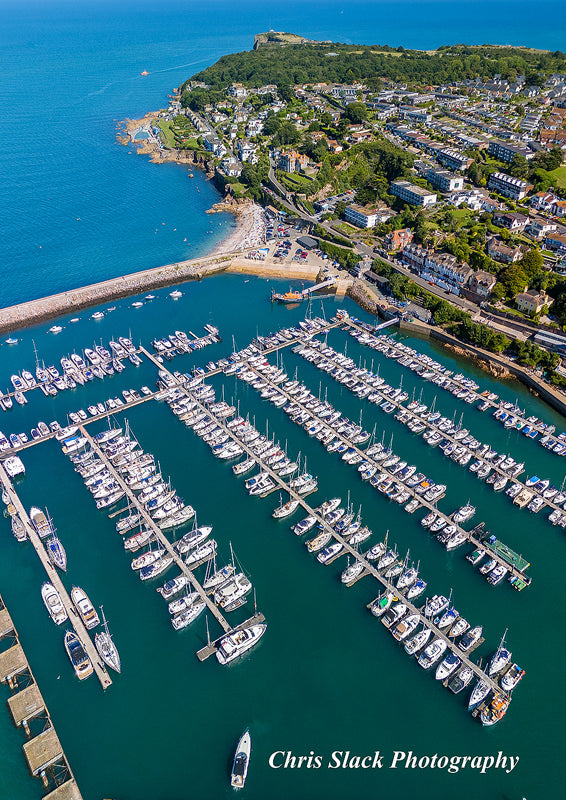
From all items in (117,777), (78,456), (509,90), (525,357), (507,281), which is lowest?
(117,777)

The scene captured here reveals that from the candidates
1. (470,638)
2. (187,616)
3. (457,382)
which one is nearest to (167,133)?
(457,382)

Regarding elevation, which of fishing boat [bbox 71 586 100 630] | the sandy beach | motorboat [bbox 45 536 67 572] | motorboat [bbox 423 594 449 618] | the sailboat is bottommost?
the sailboat

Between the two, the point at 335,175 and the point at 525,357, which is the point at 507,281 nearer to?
the point at 525,357

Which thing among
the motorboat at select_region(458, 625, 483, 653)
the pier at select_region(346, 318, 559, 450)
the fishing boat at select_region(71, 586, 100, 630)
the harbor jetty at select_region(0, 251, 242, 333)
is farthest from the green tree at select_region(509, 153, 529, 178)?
the fishing boat at select_region(71, 586, 100, 630)

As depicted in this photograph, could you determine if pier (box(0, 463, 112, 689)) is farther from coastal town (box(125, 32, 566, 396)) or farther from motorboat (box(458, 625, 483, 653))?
coastal town (box(125, 32, 566, 396))

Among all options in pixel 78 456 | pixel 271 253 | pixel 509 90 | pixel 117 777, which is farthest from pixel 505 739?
pixel 509 90

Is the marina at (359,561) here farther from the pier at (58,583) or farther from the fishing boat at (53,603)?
the fishing boat at (53,603)

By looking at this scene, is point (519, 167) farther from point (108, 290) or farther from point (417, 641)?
point (417, 641)
